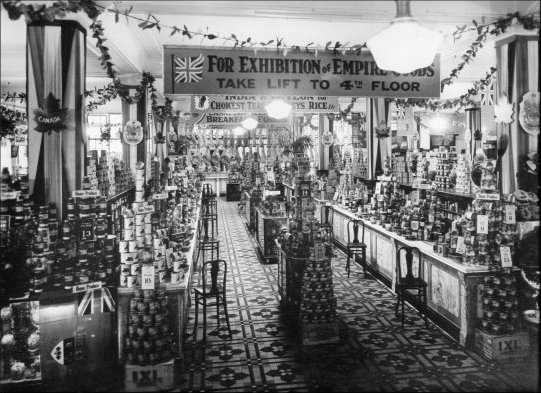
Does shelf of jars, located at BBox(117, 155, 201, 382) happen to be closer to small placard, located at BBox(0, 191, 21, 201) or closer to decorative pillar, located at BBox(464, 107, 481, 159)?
small placard, located at BBox(0, 191, 21, 201)

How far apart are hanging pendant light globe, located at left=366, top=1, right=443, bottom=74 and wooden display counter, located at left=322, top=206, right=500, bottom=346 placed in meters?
2.90

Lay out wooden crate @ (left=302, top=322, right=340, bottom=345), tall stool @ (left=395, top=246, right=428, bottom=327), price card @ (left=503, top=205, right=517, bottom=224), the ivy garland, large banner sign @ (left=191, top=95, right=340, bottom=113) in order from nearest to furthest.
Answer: price card @ (left=503, top=205, right=517, bottom=224) → wooden crate @ (left=302, top=322, right=340, bottom=345) → tall stool @ (left=395, top=246, right=428, bottom=327) → the ivy garland → large banner sign @ (left=191, top=95, right=340, bottom=113)

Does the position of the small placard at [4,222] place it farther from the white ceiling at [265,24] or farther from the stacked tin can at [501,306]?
the stacked tin can at [501,306]

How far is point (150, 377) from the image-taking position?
4.57 meters

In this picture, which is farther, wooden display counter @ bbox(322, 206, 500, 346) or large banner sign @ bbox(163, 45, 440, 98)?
wooden display counter @ bbox(322, 206, 500, 346)

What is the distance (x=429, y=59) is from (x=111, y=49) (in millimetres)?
4600

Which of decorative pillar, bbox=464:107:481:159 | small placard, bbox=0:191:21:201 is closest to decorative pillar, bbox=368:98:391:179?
decorative pillar, bbox=464:107:481:159

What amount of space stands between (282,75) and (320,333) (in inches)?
117

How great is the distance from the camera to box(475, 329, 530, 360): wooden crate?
505 cm

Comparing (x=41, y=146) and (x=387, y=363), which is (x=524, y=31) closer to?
(x=387, y=363)

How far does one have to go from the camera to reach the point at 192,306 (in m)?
7.41

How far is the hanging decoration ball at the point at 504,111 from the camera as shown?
5.27 m

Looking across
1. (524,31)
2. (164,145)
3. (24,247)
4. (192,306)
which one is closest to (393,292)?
(192,306)

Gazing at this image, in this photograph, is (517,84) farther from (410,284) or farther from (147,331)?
(147,331)
